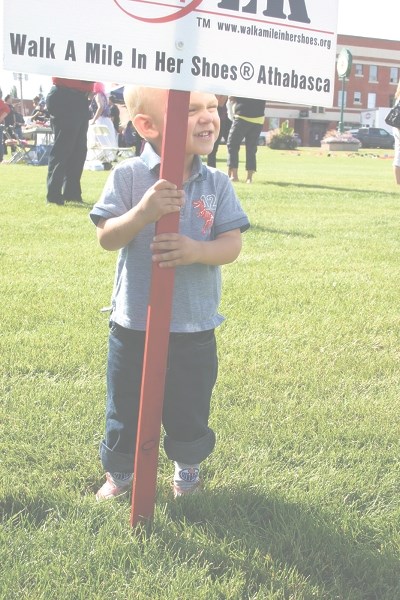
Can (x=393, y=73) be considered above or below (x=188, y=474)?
above

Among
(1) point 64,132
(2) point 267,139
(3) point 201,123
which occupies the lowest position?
(3) point 201,123

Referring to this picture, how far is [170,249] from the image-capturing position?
1787mm

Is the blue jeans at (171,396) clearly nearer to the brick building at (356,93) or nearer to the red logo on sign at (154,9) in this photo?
the red logo on sign at (154,9)

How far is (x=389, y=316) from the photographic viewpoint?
392 cm

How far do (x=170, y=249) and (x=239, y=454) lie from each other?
3.03 feet

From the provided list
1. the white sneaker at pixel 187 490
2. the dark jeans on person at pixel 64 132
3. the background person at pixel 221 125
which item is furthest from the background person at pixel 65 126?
the white sneaker at pixel 187 490

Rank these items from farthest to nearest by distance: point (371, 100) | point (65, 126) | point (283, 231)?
point (371, 100)
point (65, 126)
point (283, 231)

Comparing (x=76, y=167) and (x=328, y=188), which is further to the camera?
(x=328, y=188)

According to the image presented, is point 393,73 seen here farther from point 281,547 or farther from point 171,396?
point 281,547

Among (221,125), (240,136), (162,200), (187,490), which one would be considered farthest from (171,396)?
(240,136)

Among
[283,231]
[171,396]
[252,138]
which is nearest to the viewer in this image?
[171,396]

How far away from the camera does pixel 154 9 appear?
5.42 ft

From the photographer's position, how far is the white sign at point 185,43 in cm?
159

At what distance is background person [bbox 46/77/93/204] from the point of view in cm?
738
